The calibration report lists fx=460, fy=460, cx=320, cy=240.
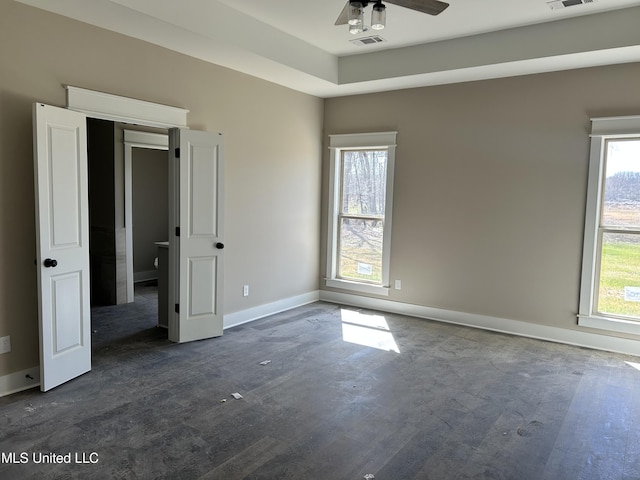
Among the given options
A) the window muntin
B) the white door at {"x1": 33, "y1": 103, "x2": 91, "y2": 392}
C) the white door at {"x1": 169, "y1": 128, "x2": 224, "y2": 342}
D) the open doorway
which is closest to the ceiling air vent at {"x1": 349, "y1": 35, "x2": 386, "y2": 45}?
the window muntin

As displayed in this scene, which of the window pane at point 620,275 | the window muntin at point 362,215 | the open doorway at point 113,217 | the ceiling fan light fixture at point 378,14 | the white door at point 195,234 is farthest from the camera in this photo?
the window muntin at point 362,215

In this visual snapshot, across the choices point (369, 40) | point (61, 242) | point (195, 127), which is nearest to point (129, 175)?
point (195, 127)

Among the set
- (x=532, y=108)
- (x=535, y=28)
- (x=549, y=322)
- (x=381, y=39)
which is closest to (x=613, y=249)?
(x=549, y=322)

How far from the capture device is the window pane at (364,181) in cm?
593

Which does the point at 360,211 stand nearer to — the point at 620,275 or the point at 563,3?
the point at 620,275

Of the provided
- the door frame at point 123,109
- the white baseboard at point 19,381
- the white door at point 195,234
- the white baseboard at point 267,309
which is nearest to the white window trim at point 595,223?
the white baseboard at point 267,309

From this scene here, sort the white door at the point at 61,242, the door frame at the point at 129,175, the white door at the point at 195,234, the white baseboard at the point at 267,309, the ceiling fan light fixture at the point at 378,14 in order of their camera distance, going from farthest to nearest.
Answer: the door frame at the point at 129,175
the white baseboard at the point at 267,309
the white door at the point at 195,234
the white door at the point at 61,242
the ceiling fan light fixture at the point at 378,14

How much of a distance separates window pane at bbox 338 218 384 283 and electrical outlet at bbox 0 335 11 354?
3988mm

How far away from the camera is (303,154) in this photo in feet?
19.6

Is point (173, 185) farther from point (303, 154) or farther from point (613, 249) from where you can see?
point (613, 249)

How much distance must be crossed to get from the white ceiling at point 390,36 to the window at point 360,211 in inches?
37.7

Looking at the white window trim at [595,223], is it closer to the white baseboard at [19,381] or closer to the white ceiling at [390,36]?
the white ceiling at [390,36]

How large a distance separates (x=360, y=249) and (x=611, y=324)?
9.62ft

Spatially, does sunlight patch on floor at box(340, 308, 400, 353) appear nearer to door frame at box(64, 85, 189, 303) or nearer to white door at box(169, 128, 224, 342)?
white door at box(169, 128, 224, 342)
